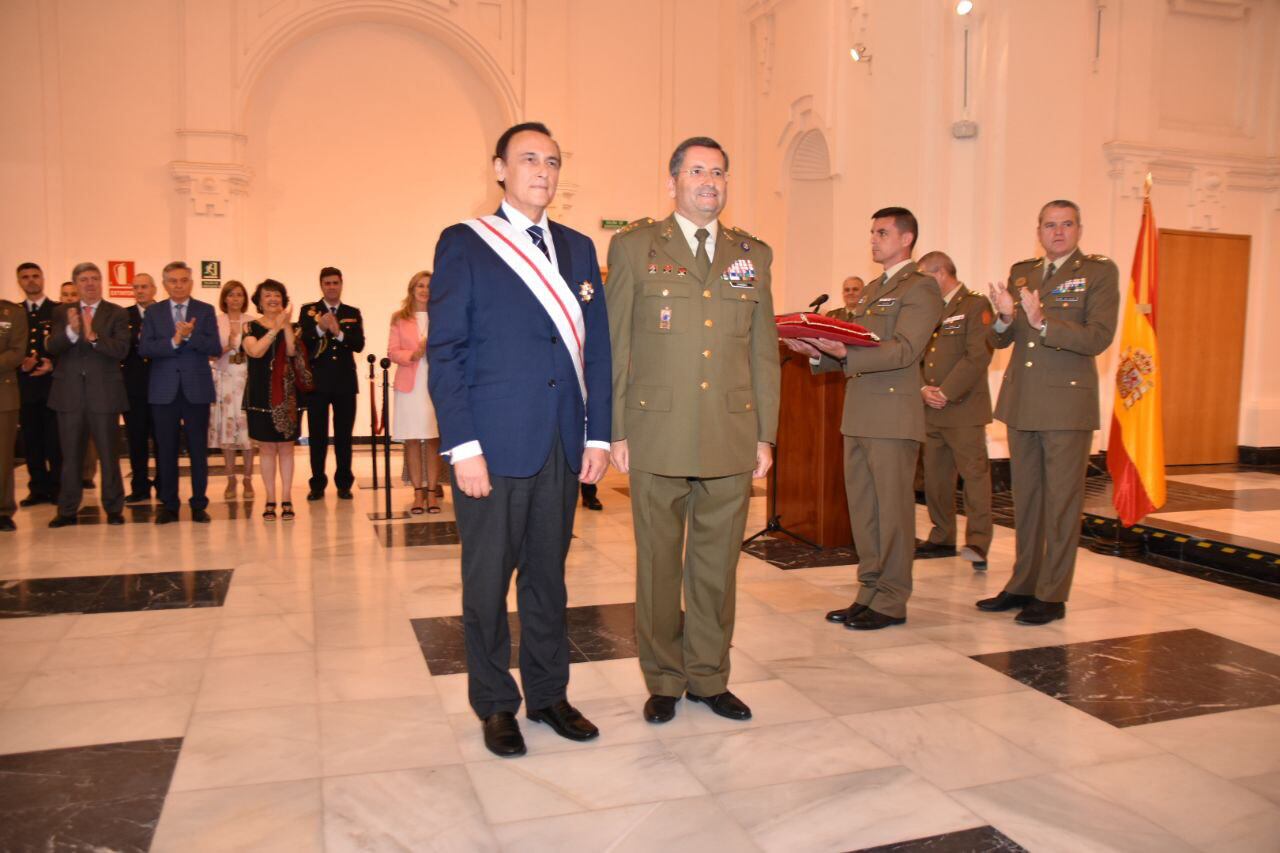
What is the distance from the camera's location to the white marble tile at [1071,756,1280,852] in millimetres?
2375

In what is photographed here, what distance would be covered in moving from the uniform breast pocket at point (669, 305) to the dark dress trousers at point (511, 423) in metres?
0.17

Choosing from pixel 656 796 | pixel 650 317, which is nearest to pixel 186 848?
pixel 656 796

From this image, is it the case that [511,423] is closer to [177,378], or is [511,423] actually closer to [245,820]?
[245,820]

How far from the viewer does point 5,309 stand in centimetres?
624

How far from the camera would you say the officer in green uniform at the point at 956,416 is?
17.6ft

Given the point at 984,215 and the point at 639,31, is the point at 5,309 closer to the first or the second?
the point at 984,215

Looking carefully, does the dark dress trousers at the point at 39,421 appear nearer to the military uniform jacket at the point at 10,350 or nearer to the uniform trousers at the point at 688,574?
the military uniform jacket at the point at 10,350

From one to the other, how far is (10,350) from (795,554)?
16.2 ft

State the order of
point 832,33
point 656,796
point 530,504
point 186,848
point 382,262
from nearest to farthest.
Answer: point 186,848, point 656,796, point 530,504, point 832,33, point 382,262

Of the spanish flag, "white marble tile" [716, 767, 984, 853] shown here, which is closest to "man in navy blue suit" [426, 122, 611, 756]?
"white marble tile" [716, 767, 984, 853]

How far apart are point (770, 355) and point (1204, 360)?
8036 millimetres

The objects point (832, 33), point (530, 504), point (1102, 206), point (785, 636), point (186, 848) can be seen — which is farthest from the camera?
point (832, 33)

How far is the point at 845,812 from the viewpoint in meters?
2.47

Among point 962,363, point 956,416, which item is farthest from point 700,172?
point 956,416
